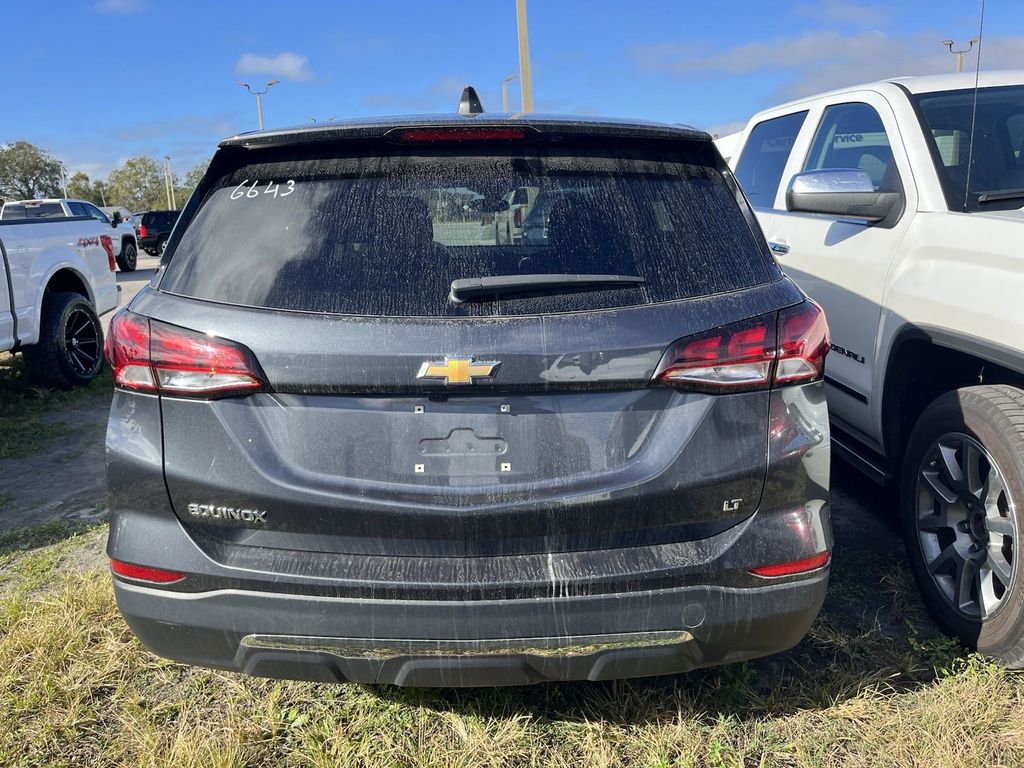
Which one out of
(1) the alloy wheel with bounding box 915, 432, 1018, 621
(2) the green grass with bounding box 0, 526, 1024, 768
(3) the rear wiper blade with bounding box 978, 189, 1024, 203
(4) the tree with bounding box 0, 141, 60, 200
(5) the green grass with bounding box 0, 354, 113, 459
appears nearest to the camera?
(2) the green grass with bounding box 0, 526, 1024, 768

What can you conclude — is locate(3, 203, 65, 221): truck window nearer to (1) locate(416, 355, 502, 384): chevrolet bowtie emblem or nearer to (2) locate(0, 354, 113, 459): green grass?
(2) locate(0, 354, 113, 459): green grass

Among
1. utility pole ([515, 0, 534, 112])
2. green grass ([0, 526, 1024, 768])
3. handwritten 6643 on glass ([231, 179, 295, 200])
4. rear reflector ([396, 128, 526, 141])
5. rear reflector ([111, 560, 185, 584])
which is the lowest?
green grass ([0, 526, 1024, 768])

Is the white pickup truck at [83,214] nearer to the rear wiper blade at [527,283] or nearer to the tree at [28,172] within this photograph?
the rear wiper blade at [527,283]

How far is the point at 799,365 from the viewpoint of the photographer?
1919mm

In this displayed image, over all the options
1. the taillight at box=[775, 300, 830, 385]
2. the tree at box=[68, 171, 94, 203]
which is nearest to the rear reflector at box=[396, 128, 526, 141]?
the taillight at box=[775, 300, 830, 385]

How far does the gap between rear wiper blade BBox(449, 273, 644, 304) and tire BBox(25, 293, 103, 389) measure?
5.97 meters

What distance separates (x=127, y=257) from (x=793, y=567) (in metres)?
23.4

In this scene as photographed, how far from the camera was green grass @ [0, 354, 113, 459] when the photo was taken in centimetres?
543

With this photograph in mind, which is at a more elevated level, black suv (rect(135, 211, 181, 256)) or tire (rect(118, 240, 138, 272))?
black suv (rect(135, 211, 181, 256))

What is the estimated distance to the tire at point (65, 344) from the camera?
21.3 feet

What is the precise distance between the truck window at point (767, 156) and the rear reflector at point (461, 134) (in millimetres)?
2812

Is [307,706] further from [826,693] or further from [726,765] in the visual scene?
[826,693]

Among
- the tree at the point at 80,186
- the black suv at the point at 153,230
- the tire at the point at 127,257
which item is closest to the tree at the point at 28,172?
the tree at the point at 80,186

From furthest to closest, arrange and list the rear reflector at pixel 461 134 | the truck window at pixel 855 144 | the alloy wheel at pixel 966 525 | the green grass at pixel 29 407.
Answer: the green grass at pixel 29 407 → the truck window at pixel 855 144 → the alloy wheel at pixel 966 525 → the rear reflector at pixel 461 134
